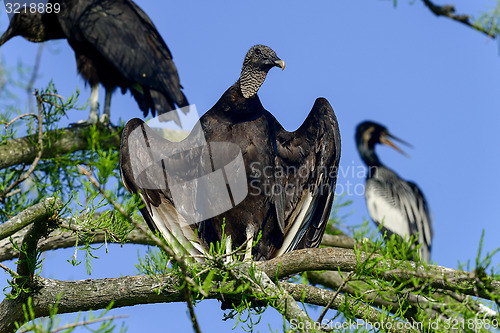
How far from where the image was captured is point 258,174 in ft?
10.7

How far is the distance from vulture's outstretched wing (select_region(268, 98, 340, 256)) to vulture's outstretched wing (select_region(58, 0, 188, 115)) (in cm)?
254

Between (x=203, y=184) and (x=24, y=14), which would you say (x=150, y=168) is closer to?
(x=203, y=184)

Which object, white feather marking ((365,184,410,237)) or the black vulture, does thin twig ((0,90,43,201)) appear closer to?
the black vulture

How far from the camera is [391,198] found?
7441 millimetres

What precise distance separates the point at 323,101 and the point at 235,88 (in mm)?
507

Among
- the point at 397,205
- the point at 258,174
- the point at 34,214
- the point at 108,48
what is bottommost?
the point at 397,205

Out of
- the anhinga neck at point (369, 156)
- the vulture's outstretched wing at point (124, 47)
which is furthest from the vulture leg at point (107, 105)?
the anhinga neck at point (369, 156)

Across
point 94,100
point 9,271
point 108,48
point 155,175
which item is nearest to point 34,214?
point 9,271

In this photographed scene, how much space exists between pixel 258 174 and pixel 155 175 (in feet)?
1.87

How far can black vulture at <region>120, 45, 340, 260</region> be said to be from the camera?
326 centimetres

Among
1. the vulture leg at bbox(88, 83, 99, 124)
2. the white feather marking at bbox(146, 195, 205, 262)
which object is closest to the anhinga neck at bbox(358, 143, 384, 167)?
the vulture leg at bbox(88, 83, 99, 124)

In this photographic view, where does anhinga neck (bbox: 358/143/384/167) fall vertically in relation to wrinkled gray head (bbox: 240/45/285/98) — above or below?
below

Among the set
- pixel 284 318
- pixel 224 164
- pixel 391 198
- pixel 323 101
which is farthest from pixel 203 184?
pixel 391 198

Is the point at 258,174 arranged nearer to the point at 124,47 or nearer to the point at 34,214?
the point at 34,214
